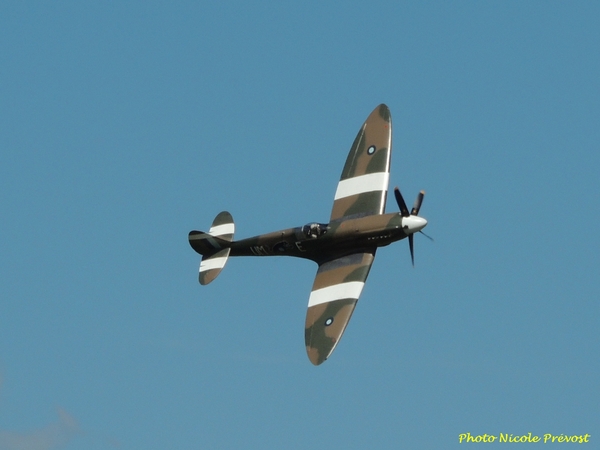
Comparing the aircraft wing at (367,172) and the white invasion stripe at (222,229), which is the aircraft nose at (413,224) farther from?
the white invasion stripe at (222,229)

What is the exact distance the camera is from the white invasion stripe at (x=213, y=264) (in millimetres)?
50812

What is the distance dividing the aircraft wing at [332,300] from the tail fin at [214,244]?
549 cm

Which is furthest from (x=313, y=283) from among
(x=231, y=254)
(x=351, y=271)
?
(x=231, y=254)

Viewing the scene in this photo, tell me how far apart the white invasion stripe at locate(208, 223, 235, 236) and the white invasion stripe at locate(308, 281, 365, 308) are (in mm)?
6680

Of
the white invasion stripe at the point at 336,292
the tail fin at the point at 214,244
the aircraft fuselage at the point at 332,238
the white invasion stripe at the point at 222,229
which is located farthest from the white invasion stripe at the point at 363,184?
the tail fin at the point at 214,244

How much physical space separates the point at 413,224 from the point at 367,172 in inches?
184

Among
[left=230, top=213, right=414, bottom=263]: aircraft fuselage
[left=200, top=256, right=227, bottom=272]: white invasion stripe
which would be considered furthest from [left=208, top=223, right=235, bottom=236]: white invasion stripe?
[left=230, top=213, right=414, bottom=263]: aircraft fuselage

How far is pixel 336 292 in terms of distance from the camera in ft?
149

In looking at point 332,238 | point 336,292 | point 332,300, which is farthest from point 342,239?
point 332,300

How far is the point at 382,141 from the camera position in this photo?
162ft

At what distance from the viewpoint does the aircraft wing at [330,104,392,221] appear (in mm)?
47844

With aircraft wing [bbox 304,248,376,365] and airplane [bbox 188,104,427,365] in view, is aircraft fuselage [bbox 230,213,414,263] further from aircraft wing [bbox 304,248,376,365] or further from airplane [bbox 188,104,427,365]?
aircraft wing [bbox 304,248,376,365]

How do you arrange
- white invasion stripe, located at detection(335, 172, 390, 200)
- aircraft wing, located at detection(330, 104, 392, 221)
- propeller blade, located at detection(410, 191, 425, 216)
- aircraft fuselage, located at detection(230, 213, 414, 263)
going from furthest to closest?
white invasion stripe, located at detection(335, 172, 390, 200), aircraft wing, located at detection(330, 104, 392, 221), aircraft fuselage, located at detection(230, 213, 414, 263), propeller blade, located at detection(410, 191, 425, 216)

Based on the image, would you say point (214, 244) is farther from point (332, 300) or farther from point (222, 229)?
point (332, 300)
